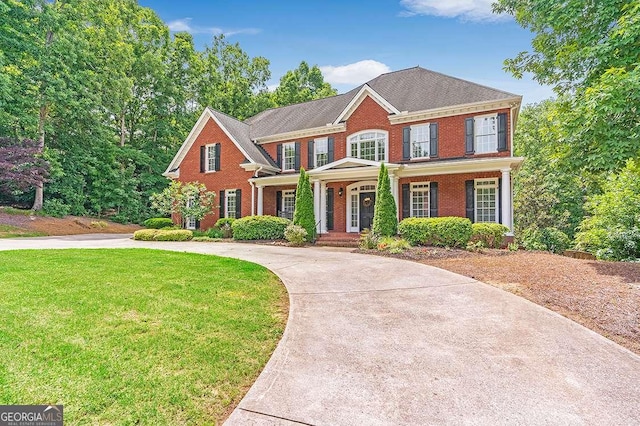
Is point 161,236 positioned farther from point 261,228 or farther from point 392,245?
point 392,245

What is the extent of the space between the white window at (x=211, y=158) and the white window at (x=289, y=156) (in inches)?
169

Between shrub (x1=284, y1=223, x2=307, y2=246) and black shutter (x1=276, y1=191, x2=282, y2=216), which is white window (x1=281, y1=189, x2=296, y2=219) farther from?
shrub (x1=284, y1=223, x2=307, y2=246)

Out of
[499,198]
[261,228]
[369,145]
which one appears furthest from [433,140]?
[261,228]

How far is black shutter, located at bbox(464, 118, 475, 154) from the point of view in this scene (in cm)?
1490

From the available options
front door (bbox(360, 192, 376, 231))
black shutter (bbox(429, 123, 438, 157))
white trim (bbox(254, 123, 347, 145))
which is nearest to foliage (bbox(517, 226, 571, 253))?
black shutter (bbox(429, 123, 438, 157))

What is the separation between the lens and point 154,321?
4059 millimetres

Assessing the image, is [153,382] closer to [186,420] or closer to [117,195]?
[186,420]

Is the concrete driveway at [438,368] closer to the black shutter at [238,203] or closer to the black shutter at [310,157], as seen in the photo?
the black shutter at [310,157]

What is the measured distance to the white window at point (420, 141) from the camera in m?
16.0

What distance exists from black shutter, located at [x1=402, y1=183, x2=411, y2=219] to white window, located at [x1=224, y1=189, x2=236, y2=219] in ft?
31.9

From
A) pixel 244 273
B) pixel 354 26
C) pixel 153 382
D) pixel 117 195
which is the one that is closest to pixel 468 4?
pixel 354 26

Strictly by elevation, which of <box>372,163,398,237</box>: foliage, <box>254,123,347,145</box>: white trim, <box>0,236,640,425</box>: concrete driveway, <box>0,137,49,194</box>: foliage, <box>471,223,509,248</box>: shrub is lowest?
<box>0,236,640,425</box>: concrete driveway

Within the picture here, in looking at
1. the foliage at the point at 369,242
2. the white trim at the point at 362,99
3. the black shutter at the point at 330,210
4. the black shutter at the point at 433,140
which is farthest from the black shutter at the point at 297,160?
the foliage at the point at 369,242

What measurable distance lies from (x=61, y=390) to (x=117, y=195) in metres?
27.4
